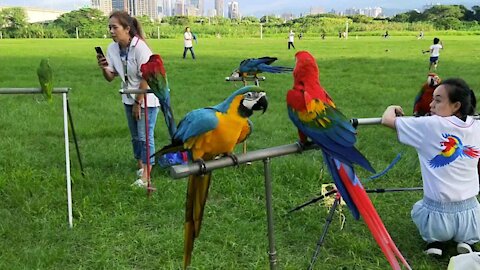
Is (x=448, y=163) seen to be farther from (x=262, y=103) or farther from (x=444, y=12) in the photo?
(x=444, y=12)

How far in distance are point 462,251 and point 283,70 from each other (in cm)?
140

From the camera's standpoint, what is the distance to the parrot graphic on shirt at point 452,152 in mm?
2445

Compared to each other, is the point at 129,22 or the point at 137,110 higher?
the point at 129,22

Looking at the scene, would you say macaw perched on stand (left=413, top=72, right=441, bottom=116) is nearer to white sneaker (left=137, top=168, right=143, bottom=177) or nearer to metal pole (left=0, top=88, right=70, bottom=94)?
white sneaker (left=137, top=168, right=143, bottom=177)

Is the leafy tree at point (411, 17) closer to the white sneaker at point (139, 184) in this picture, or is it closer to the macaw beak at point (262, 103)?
the white sneaker at point (139, 184)

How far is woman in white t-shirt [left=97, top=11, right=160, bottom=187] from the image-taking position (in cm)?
333

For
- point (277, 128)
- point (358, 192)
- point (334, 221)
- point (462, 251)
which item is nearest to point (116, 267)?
point (334, 221)

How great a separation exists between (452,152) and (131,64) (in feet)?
7.15

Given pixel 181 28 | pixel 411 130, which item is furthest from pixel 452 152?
pixel 181 28

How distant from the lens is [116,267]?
2.56m

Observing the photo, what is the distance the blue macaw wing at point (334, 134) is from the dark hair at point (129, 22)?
213 centimetres

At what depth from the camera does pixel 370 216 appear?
1.30 meters

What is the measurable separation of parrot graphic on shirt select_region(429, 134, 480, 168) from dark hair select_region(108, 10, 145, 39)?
7.15 feet

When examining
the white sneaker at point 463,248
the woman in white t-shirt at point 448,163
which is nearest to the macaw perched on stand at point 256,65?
the woman in white t-shirt at point 448,163
